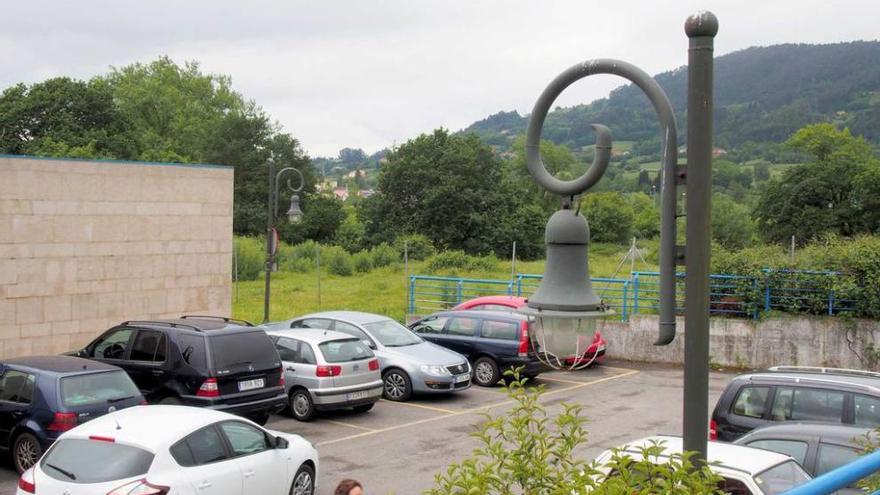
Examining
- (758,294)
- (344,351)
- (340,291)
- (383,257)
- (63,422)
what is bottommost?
(63,422)

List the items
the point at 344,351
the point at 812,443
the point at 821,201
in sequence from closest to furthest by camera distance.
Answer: the point at 812,443
the point at 344,351
the point at 821,201

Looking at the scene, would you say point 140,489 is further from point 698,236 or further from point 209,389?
point 698,236

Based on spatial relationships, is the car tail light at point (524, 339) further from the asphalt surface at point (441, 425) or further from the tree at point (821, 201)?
the tree at point (821, 201)

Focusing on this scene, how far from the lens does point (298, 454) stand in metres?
10.4

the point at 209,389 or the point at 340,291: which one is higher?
the point at 340,291

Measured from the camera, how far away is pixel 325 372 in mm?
15148

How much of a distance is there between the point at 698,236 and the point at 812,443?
19.4ft

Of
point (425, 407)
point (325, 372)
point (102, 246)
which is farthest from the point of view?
point (102, 246)

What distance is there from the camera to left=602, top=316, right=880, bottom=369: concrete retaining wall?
20.2 metres

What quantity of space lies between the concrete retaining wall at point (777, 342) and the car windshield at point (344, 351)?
836 cm

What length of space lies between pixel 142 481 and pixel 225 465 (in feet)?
3.44

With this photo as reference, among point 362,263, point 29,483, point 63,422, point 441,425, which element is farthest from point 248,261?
point 29,483

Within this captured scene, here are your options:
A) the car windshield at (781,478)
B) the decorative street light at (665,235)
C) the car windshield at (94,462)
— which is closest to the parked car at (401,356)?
the car windshield at (94,462)

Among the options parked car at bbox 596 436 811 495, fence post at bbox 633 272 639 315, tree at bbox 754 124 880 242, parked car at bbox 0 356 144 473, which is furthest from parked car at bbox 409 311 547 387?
tree at bbox 754 124 880 242
